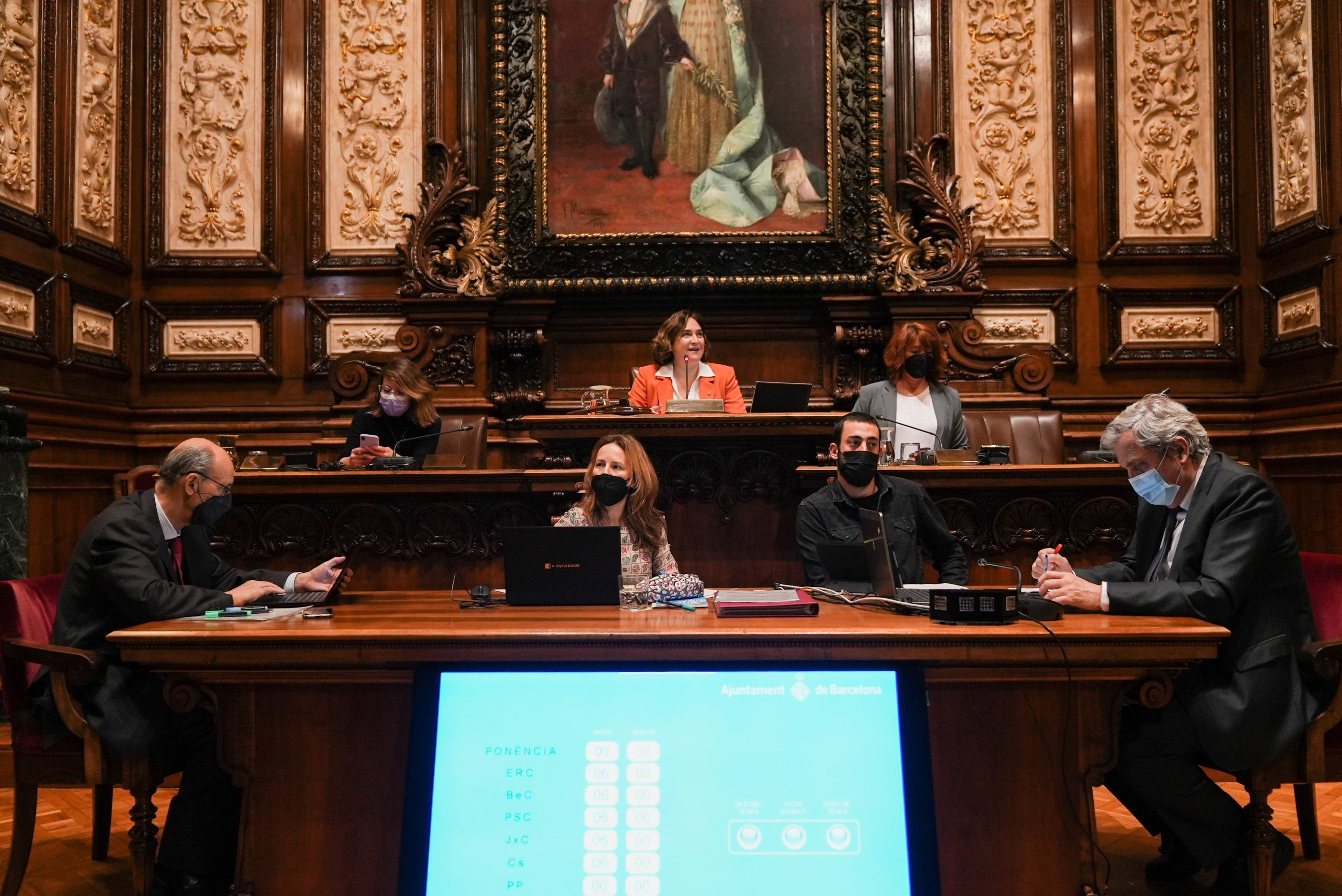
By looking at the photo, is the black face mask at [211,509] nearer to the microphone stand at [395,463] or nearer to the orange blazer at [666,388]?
the microphone stand at [395,463]

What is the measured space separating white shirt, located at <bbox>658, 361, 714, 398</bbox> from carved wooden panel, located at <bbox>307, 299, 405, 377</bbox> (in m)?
2.02

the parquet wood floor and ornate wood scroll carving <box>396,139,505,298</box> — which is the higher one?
ornate wood scroll carving <box>396,139,505,298</box>

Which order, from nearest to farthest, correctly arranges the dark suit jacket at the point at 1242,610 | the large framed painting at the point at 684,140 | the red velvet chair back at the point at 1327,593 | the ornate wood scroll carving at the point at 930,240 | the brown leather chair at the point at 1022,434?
the dark suit jacket at the point at 1242,610 → the red velvet chair back at the point at 1327,593 → the brown leather chair at the point at 1022,434 → the ornate wood scroll carving at the point at 930,240 → the large framed painting at the point at 684,140

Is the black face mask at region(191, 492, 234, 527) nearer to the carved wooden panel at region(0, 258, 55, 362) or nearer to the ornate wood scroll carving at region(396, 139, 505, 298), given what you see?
the carved wooden panel at region(0, 258, 55, 362)

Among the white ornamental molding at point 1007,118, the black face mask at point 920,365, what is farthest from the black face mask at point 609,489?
the white ornamental molding at point 1007,118

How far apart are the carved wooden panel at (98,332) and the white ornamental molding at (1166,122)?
20.4ft

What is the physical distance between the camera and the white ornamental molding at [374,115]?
6.43 m

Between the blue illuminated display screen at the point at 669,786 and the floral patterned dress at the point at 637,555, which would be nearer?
the blue illuminated display screen at the point at 669,786

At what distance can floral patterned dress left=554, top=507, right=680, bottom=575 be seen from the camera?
3229 mm

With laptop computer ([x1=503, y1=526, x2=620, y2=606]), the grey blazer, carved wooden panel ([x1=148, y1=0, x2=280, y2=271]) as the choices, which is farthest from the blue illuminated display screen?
carved wooden panel ([x1=148, y1=0, x2=280, y2=271])

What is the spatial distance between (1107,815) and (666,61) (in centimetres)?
500

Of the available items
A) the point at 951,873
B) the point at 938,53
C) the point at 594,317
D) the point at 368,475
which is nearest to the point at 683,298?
the point at 594,317

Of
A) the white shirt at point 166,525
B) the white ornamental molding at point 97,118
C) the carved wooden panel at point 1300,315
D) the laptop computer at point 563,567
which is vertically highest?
the white ornamental molding at point 97,118

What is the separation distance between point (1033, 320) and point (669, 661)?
4.98 meters
